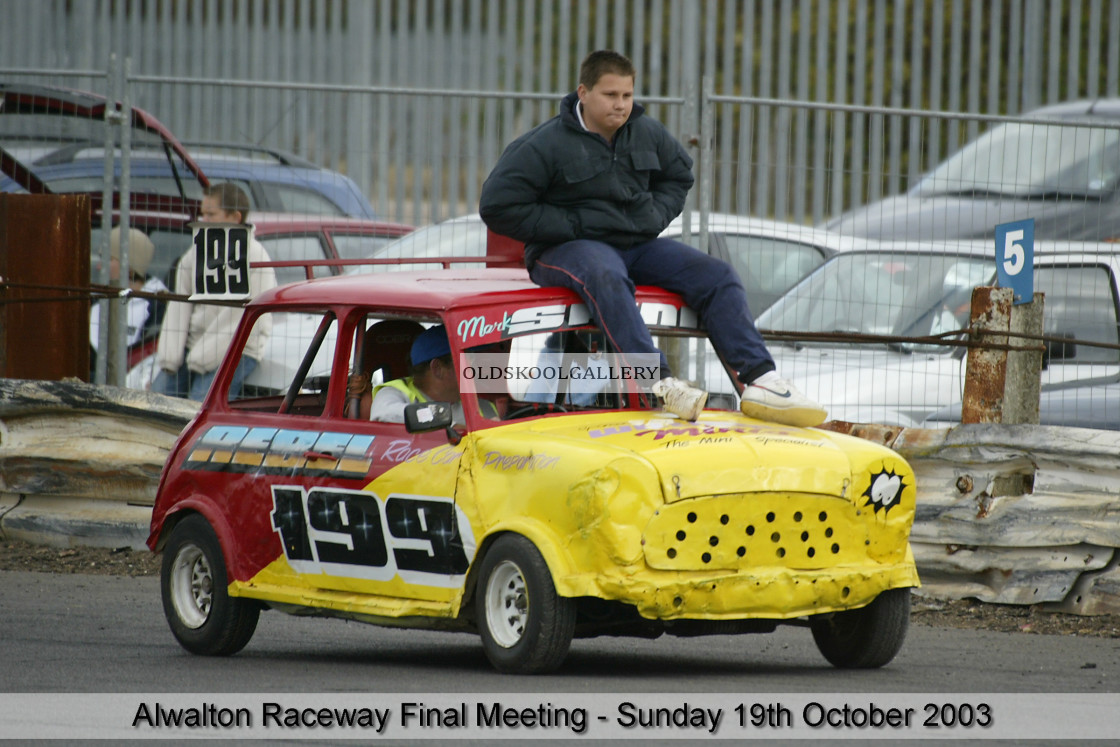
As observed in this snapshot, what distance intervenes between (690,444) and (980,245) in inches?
172

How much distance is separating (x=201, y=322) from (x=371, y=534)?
181 inches

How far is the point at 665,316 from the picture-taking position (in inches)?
304

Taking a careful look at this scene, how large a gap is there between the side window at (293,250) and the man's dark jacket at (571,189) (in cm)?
366

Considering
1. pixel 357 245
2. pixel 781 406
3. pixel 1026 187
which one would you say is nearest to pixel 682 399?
pixel 781 406

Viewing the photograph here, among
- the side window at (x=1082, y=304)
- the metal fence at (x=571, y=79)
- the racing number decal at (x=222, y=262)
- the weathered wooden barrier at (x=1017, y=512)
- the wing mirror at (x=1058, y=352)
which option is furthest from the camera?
the metal fence at (x=571, y=79)

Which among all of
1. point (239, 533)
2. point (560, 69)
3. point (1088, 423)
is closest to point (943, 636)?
point (1088, 423)

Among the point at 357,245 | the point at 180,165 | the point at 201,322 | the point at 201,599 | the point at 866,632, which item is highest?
the point at 180,165

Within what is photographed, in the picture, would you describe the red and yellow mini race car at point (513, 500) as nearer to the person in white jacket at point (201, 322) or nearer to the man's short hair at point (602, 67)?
the man's short hair at point (602, 67)

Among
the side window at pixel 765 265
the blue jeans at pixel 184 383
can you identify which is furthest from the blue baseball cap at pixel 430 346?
the blue jeans at pixel 184 383

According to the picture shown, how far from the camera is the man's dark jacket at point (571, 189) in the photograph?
7766 mm

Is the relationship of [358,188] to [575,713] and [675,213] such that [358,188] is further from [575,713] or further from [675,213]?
[575,713]

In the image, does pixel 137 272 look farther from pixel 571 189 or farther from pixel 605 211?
pixel 605 211

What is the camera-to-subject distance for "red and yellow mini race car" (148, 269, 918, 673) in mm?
6457

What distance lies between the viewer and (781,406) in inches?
282
